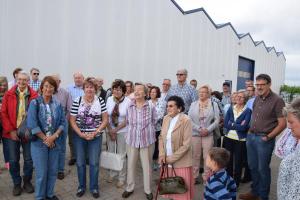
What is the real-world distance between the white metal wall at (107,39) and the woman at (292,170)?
846 cm

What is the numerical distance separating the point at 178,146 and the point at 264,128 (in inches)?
49.3

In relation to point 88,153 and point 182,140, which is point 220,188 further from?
point 88,153

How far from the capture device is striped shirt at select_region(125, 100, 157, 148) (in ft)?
14.4

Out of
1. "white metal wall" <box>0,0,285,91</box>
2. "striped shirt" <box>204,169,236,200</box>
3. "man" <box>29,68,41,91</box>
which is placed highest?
"white metal wall" <box>0,0,285,91</box>

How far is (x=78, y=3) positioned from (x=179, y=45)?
6.73 m

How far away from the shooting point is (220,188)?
317cm

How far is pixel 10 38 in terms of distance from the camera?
28.2ft

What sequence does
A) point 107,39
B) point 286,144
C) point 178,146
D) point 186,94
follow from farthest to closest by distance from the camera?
point 107,39 → point 186,94 → point 178,146 → point 286,144

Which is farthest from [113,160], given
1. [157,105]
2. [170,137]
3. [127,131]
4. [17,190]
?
[157,105]

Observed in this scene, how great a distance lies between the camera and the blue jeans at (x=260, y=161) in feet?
13.7

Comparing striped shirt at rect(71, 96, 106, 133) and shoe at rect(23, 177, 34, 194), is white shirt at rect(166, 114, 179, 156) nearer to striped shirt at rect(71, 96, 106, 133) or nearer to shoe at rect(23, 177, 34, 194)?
striped shirt at rect(71, 96, 106, 133)

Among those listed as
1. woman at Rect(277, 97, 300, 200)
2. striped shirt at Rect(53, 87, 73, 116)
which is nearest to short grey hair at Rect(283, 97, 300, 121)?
woman at Rect(277, 97, 300, 200)

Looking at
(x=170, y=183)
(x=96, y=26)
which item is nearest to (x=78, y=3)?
(x=96, y=26)

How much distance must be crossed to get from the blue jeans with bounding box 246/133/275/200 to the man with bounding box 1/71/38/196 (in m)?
3.37
